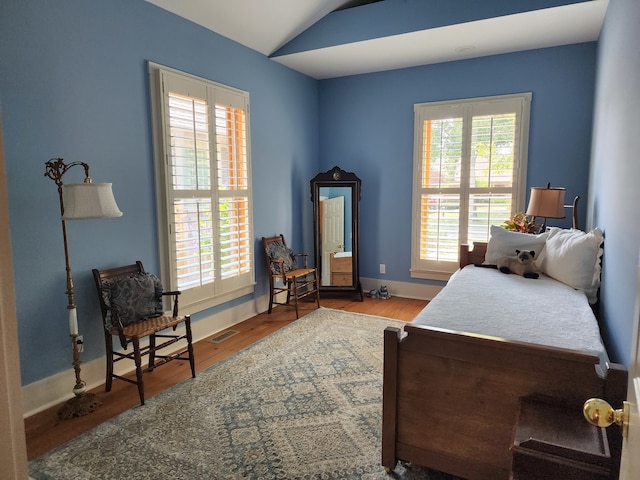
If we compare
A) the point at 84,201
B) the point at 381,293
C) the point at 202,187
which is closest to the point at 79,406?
the point at 84,201

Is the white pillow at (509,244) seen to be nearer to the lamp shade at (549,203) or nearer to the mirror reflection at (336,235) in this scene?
the lamp shade at (549,203)

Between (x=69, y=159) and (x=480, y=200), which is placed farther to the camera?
(x=480, y=200)

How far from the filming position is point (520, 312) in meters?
2.17

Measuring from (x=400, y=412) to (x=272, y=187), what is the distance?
312 centimetres

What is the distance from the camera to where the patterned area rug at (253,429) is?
2.02 metres

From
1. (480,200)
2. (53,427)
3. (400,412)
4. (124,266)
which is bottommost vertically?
(53,427)

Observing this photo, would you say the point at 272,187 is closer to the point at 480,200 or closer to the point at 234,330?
the point at 234,330

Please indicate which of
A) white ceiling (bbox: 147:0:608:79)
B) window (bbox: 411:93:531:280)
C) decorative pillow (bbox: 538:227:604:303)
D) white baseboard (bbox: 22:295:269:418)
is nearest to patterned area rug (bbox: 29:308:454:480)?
white baseboard (bbox: 22:295:269:418)

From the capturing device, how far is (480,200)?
454 cm

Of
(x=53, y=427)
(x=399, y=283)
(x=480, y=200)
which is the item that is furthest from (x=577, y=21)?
(x=53, y=427)

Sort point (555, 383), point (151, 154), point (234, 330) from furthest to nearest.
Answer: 1. point (234, 330)
2. point (151, 154)
3. point (555, 383)

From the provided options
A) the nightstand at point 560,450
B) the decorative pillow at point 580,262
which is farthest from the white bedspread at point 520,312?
the nightstand at point 560,450

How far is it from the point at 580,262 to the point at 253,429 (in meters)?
2.29

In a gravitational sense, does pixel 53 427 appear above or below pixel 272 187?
below
